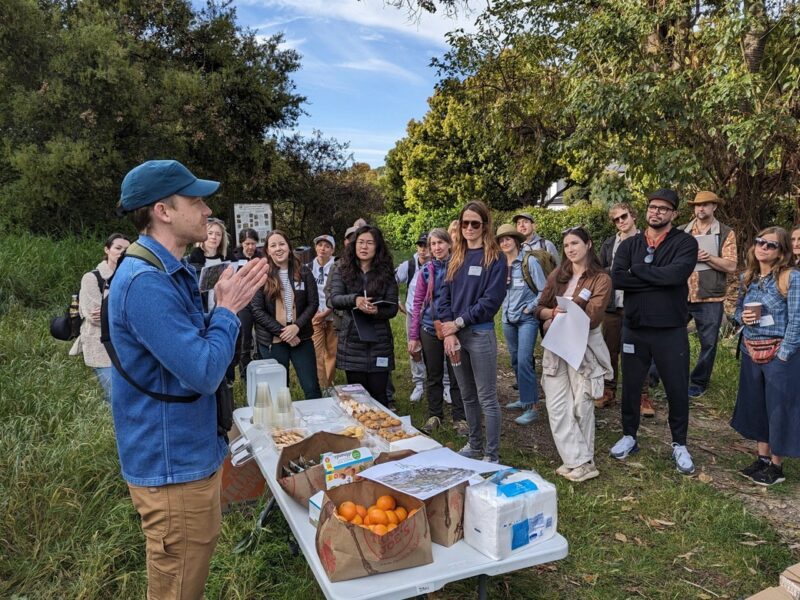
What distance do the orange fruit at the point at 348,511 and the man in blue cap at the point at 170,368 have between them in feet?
1.53

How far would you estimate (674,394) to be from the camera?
4.08 metres

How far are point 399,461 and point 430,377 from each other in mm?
2745

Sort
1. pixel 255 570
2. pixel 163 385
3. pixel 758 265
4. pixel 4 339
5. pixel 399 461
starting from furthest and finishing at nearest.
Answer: pixel 4 339 → pixel 758 265 → pixel 255 570 → pixel 399 461 → pixel 163 385

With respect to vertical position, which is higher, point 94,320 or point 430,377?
point 94,320

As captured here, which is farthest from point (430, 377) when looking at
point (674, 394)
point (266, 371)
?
point (674, 394)

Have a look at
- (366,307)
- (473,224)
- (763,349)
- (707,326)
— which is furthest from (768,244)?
(366,307)

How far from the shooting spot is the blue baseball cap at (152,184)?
177 centimetres

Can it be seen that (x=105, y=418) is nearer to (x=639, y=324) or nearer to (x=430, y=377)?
(x=430, y=377)

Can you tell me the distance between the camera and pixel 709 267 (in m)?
5.38

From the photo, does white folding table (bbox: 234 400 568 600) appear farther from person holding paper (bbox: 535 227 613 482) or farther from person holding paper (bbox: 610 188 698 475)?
person holding paper (bbox: 610 188 698 475)

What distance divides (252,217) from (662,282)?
8.80m

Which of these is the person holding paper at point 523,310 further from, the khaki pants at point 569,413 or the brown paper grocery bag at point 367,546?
the brown paper grocery bag at point 367,546

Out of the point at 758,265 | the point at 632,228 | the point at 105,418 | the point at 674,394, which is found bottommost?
the point at 105,418

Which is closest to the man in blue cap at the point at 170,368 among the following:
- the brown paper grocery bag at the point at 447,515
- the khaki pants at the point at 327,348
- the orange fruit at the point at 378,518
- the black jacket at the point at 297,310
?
the orange fruit at the point at 378,518
